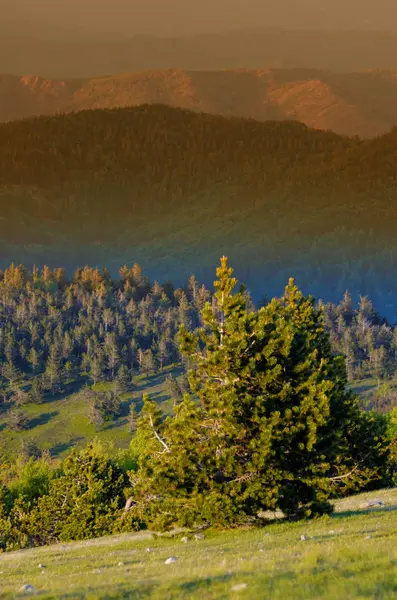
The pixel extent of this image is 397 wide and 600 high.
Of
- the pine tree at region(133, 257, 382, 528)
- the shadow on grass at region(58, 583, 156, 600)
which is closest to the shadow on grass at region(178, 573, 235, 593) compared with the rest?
the shadow on grass at region(58, 583, 156, 600)

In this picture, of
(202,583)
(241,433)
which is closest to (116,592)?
(202,583)

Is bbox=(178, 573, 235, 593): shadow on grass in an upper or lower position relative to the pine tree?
lower

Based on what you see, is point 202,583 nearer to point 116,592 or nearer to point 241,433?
point 116,592

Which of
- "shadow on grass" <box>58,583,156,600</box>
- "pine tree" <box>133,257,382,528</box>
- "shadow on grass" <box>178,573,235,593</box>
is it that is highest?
"pine tree" <box>133,257,382,528</box>

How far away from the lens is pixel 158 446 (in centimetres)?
4125

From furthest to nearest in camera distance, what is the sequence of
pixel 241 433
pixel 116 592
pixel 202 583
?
1. pixel 241 433
2. pixel 202 583
3. pixel 116 592

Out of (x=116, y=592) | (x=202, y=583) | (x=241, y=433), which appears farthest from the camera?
(x=241, y=433)

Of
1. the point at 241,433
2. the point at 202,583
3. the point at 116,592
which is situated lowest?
the point at 202,583

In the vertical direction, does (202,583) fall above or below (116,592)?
below

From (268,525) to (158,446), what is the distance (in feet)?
26.7

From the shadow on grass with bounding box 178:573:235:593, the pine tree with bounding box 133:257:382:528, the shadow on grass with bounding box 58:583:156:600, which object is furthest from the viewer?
the pine tree with bounding box 133:257:382:528

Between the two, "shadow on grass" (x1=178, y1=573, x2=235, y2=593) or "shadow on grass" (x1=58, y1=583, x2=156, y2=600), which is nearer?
"shadow on grass" (x1=58, y1=583, x2=156, y2=600)

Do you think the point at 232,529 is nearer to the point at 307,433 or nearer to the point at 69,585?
the point at 307,433

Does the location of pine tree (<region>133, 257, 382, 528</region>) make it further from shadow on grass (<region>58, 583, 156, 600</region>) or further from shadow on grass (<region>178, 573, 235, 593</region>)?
shadow on grass (<region>58, 583, 156, 600</region>)
